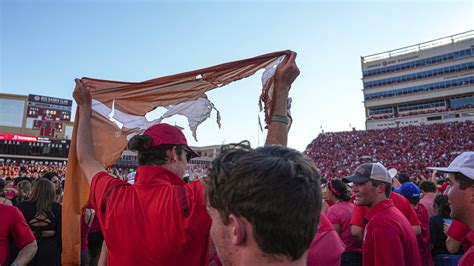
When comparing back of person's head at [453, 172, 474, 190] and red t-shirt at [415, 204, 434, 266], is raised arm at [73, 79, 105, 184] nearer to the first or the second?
back of person's head at [453, 172, 474, 190]

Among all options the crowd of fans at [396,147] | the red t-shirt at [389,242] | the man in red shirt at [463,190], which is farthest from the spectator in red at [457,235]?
the crowd of fans at [396,147]

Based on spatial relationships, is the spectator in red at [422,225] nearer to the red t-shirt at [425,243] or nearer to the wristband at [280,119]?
the red t-shirt at [425,243]

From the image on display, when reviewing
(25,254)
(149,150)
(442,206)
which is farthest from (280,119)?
(442,206)

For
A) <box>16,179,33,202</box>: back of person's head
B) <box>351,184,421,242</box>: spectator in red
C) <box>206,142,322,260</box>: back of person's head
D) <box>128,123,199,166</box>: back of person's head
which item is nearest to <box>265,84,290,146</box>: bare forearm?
<box>128,123,199,166</box>: back of person's head

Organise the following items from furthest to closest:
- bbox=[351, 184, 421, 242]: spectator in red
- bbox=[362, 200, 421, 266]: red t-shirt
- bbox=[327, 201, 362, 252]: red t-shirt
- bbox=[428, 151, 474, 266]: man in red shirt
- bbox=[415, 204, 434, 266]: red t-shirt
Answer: bbox=[327, 201, 362, 252]: red t-shirt
bbox=[415, 204, 434, 266]: red t-shirt
bbox=[351, 184, 421, 242]: spectator in red
bbox=[362, 200, 421, 266]: red t-shirt
bbox=[428, 151, 474, 266]: man in red shirt

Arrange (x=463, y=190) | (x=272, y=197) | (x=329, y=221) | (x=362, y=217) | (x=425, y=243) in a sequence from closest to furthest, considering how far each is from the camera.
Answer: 1. (x=272, y=197)
2. (x=329, y=221)
3. (x=463, y=190)
4. (x=362, y=217)
5. (x=425, y=243)

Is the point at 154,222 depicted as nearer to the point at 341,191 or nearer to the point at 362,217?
the point at 362,217

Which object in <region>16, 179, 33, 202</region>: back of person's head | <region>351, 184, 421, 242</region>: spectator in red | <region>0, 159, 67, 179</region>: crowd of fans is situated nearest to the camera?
<region>351, 184, 421, 242</region>: spectator in red

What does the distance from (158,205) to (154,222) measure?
9 cm

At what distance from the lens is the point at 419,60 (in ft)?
197

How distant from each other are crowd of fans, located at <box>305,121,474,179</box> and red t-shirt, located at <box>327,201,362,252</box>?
28.9 m

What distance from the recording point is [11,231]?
3316mm

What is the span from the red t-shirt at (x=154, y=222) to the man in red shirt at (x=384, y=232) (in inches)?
69.3

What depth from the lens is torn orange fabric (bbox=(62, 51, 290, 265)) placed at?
7.86 ft
